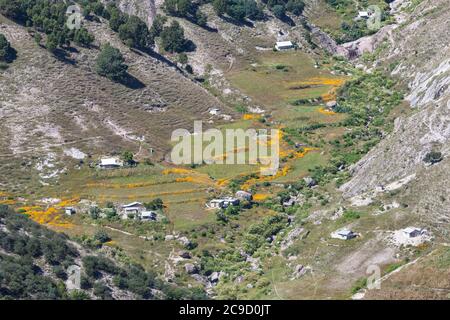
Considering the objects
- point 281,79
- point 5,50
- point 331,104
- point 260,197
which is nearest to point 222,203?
point 260,197


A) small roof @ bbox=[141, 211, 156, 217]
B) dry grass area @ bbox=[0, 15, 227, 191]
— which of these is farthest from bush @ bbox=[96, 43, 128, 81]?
small roof @ bbox=[141, 211, 156, 217]

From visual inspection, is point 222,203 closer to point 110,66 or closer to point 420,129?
point 420,129

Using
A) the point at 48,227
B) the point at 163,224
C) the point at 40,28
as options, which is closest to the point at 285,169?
the point at 163,224

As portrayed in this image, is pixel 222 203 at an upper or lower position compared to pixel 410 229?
lower

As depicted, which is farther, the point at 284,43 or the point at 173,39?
the point at 284,43

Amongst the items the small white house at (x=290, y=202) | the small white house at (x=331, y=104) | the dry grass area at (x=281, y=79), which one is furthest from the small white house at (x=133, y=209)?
the small white house at (x=331, y=104)

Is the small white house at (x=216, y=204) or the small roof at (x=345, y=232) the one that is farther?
the small white house at (x=216, y=204)

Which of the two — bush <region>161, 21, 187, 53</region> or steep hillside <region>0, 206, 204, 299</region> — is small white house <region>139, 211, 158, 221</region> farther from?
bush <region>161, 21, 187, 53</region>

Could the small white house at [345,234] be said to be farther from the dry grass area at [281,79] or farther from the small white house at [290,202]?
the dry grass area at [281,79]

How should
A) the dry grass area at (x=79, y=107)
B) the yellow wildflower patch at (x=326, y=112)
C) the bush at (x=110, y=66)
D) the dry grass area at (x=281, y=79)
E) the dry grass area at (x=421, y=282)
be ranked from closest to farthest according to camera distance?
the dry grass area at (x=421, y=282) < the dry grass area at (x=79, y=107) < the yellow wildflower patch at (x=326, y=112) < the bush at (x=110, y=66) < the dry grass area at (x=281, y=79)
